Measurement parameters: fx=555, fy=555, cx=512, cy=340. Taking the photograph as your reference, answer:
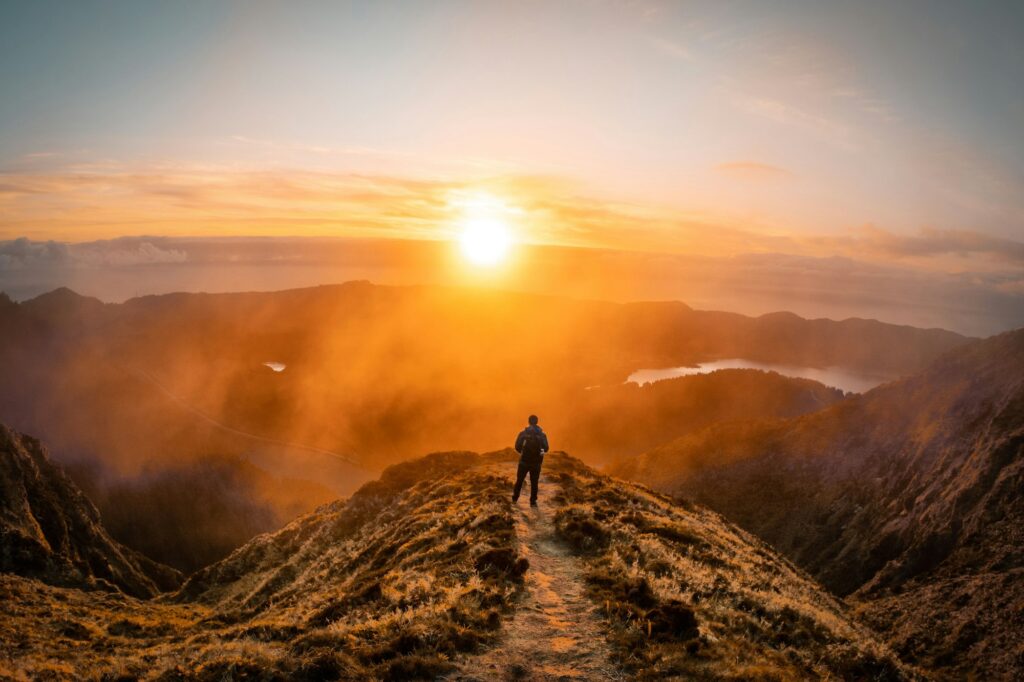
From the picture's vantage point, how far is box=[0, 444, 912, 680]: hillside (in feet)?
36.8

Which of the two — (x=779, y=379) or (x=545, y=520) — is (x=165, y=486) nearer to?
(x=545, y=520)

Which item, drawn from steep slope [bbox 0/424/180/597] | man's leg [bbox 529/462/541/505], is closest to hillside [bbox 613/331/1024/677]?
man's leg [bbox 529/462/541/505]

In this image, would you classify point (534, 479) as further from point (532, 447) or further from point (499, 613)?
point (499, 613)

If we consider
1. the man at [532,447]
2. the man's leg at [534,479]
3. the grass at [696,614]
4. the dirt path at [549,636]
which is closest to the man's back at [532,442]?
the man at [532,447]

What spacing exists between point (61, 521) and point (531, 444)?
2584 inches

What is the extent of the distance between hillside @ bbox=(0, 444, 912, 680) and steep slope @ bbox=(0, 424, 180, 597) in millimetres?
21784

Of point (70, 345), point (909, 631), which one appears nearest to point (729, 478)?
point (909, 631)

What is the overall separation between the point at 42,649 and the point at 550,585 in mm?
22520

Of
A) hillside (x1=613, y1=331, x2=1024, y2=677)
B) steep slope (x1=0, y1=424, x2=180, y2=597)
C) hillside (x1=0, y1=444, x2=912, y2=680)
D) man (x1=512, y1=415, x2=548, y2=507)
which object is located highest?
man (x1=512, y1=415, x2=548, y2=507)

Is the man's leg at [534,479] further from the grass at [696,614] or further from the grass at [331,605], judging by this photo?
the grass at [696,614]

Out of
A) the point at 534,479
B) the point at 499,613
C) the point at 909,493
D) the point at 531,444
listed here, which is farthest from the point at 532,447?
the point at 909,493

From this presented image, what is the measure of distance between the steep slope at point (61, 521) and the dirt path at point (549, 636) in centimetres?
4160

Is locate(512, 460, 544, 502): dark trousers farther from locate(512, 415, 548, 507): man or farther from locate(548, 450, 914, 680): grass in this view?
locate(548, 450, 914, 680): grass

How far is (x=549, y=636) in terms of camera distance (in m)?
12.2
